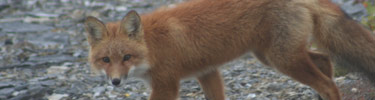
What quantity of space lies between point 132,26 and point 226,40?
0.97m

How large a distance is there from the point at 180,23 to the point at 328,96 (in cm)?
163

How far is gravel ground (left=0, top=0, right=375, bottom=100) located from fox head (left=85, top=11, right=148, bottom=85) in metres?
1.35

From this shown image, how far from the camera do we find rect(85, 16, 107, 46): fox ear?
4504 mm

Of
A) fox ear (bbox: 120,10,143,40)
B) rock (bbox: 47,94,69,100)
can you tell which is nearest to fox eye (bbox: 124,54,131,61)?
fox ear (bbox: 120,10,143,40)

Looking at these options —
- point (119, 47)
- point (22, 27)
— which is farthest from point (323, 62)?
point (22, 27)

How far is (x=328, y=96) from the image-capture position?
462cm

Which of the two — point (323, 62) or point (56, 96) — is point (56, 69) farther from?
point (323, 62)

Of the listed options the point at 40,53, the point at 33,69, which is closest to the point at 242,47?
the point at 33,69

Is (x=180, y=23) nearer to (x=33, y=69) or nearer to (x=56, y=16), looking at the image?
(x=33, y=69)

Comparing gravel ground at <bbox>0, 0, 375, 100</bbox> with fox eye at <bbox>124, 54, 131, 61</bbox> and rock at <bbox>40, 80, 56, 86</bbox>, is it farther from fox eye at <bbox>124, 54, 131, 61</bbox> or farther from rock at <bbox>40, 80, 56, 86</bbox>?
fox eye at <bbox>124, 54, 131, 61</bbox>

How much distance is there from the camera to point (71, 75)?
22.1ft

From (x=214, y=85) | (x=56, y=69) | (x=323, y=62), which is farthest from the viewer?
(x=56, y=69)

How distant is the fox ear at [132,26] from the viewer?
447cm

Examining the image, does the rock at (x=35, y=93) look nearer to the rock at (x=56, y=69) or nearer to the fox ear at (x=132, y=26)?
the rock at (x=56, y=69)
